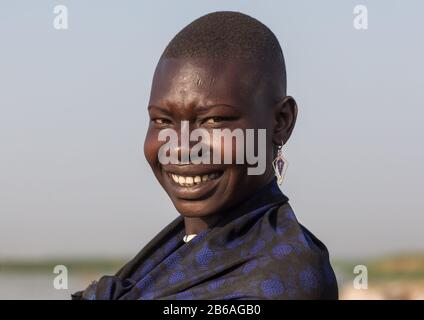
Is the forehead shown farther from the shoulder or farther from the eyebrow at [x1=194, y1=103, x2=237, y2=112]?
the shoulder

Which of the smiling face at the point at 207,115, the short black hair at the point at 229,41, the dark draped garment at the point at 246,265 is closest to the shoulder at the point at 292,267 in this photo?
the dark draped garment at the point at 246,265

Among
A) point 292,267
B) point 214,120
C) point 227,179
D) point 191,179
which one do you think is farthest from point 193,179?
point 292,267

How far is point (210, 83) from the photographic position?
3807mm

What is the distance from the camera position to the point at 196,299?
3727 millimetres

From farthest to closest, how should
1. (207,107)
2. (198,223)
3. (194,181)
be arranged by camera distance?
(198,223)
(194,181)
(207,107)

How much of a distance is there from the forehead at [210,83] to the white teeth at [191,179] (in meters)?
0.33

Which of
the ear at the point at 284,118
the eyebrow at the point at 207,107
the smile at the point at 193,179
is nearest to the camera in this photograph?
the eyebrow at the point at 207,107

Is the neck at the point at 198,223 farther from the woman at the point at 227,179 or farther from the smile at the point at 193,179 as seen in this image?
the smile at the point at 193,179

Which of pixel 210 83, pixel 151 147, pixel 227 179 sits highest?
pixel 210 83

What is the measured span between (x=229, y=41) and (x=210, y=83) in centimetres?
22

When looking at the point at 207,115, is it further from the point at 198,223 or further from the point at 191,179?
the point at 198,223

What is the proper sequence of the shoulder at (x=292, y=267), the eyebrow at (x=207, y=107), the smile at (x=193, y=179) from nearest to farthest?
1. the shoulder at (x=292, y=267)
2. the eyebrow at (x=207, y=107)
3. the smile at (x=193, y=179)

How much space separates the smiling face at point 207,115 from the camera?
3.81 metres
